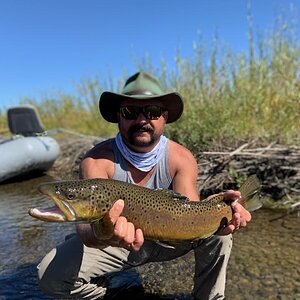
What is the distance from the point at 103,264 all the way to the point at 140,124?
107 centimetres

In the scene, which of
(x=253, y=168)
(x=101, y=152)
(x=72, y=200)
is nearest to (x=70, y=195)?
(x=72, y=200)

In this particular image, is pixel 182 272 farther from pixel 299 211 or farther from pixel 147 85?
pixel 299 211

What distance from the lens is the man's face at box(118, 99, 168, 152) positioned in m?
3.11

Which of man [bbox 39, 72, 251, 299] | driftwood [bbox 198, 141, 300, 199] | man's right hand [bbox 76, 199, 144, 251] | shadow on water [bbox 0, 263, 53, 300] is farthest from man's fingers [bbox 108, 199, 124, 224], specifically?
driftwood [bbox 198, 141, 300, 199]

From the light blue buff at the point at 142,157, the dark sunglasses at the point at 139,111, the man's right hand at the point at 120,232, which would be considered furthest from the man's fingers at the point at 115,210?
the dark sunglasses at the point at 139,111

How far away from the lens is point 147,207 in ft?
8.45

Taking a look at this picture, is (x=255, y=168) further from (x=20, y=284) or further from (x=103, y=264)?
(x=20, y=284)

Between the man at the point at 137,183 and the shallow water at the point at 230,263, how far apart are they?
43 cm

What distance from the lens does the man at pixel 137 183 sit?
117 inches

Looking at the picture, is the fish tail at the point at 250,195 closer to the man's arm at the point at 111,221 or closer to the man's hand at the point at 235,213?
the man's hand at the point at 235,213

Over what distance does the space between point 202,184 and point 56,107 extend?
11.7 metres

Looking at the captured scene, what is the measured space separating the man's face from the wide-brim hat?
5cm

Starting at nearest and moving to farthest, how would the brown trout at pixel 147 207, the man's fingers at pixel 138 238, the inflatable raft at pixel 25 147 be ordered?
the brown trout at pixel 147 207 < the man's fingers at pixel 138 238 < the inflatable raft at pixel 25 147

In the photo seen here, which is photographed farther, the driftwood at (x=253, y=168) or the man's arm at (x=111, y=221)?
the driftwood at (x=253, y=168)
